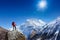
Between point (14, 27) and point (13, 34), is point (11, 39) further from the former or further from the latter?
point (14, 27)

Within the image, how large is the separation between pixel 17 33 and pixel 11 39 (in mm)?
2063

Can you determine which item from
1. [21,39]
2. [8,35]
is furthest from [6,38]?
[21,39]

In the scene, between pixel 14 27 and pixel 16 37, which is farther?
pixel 14 27

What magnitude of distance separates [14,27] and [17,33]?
9.57 feet

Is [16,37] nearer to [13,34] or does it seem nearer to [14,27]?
[13,34]

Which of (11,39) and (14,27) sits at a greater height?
(14,27)

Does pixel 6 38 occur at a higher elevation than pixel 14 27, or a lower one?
lower

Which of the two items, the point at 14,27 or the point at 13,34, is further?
the point at 14,27

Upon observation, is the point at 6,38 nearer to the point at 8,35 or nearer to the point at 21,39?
the point at 8,35

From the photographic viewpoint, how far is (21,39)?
4053 cm

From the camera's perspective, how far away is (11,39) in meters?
39.9

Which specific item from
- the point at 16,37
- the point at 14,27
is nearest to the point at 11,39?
the point at 16,37

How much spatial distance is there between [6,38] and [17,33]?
2.97 metres

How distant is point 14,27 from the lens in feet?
141
